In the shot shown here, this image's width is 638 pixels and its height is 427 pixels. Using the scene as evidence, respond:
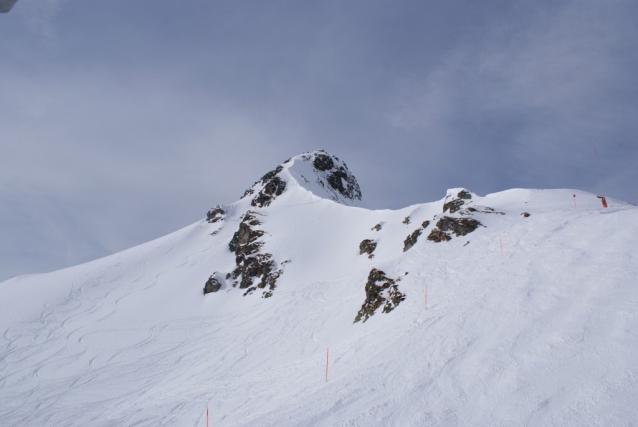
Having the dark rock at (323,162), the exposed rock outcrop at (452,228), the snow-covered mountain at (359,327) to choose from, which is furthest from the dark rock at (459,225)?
the dark rock at (323,162)

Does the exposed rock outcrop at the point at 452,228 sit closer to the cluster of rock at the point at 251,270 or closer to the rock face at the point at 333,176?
the cluster of rock at the point at 251,270

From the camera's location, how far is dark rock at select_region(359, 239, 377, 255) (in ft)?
132

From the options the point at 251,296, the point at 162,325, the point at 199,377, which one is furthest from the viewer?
the point at 251,296

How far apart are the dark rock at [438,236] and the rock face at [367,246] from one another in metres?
10.4

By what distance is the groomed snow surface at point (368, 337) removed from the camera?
1043 cm

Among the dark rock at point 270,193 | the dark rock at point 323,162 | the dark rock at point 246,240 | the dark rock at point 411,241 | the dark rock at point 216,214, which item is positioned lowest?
the dark rock at point 411,241

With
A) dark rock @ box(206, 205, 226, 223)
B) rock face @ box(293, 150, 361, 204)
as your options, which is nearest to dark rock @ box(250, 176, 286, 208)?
dark rock @ box(206, 205, 226, 223)

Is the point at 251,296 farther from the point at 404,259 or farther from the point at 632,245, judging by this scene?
the point at 632,245

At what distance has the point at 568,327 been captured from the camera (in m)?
12.2

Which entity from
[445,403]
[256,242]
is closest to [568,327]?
[445,403]

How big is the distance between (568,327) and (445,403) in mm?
5212

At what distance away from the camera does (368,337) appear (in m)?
18.0

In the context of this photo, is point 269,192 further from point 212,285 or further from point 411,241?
point 411,241

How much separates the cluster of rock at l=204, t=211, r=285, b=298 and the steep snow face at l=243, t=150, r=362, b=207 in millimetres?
17425
